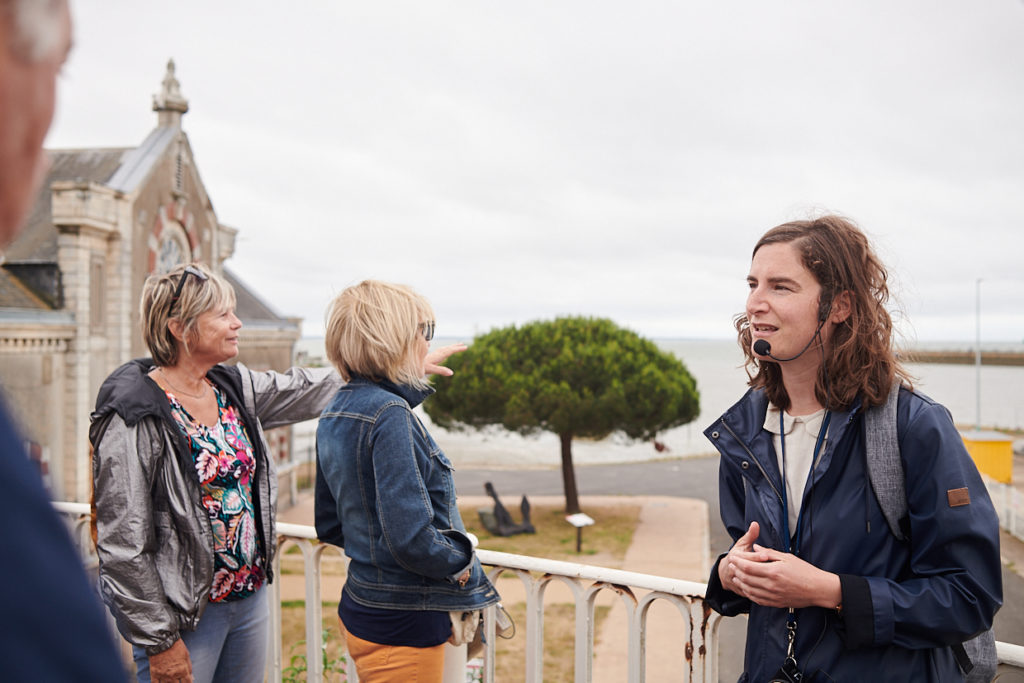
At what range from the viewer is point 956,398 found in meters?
92.3

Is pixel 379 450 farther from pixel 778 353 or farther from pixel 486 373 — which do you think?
pixel 486 373

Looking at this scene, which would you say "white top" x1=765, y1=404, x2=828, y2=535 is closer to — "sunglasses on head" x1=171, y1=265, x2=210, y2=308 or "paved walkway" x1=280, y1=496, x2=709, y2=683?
"sunglasses on head" x1=171, y1=265, x2=210, y2=308

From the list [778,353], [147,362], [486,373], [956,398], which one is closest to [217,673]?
[147,362]

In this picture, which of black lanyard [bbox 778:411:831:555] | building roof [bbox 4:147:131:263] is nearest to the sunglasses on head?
black lanyard [bbox 778:411:831:555]

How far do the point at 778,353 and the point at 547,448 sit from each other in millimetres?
47910

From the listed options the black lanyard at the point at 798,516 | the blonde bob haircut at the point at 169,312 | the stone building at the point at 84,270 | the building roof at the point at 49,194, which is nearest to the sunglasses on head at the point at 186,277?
the blonde bob haircut at the point at 169,312

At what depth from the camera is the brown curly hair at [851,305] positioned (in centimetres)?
195

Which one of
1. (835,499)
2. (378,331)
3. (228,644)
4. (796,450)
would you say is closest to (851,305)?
(796,450)

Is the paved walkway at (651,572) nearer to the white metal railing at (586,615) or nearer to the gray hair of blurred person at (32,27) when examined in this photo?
the white metal railing at (586,615)

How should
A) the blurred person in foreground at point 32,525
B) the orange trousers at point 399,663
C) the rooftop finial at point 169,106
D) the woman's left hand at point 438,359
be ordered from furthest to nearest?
1. the rooftop finial at point 169,106
2. the woman's left hand at point 438,359
3. the orange trousers at point 399,663
4. the blurred person in foreground at point 32,525

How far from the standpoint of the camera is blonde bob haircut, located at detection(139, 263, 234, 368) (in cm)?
265

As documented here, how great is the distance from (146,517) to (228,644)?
2.14 feet

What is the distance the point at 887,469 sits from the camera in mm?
1823

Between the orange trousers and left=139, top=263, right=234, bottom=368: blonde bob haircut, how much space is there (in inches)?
51.1
